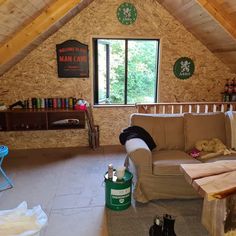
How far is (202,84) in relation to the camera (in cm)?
510

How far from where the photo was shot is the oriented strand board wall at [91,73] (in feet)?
14.9

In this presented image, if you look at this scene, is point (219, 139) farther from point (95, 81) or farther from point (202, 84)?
point (95, 81)

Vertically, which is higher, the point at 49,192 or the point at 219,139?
the point at 219,139

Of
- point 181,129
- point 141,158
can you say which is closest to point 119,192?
point 141,158

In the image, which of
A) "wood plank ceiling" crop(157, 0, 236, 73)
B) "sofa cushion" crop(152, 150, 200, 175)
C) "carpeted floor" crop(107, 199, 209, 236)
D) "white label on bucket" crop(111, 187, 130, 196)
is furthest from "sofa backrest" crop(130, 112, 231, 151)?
"wood plank ceiling" crop(157, 0, 236, 73)

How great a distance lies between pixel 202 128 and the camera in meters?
3.34

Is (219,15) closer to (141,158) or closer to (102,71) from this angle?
(102,71)

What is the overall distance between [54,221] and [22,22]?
2.41m

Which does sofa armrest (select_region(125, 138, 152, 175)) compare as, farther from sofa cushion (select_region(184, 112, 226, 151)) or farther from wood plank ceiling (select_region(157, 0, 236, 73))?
wood plank ceiling (select_region(157, 0, 236, 73))

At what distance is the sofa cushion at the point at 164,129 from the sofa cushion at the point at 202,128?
0.08 meters

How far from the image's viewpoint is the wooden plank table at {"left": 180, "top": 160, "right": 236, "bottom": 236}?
177 centimetres

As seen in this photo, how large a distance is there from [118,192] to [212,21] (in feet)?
9.92

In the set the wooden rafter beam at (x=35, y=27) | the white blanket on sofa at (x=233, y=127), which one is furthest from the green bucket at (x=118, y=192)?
the wooden rafter beam at (x=35, y=27)

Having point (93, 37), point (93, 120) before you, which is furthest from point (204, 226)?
point (93, 37)
